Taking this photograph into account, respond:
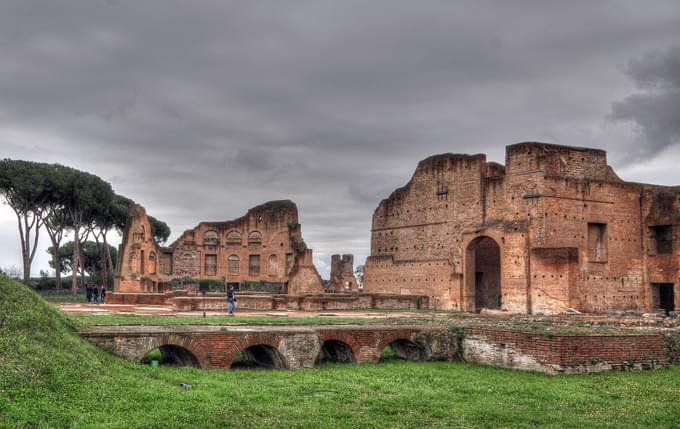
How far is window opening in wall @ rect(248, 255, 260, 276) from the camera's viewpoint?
47.7 metres

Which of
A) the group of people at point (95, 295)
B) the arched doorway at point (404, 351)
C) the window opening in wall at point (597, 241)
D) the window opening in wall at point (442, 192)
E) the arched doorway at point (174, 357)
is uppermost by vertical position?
the window opening in wall at point (442, 192)

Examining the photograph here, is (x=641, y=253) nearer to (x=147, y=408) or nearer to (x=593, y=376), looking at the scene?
(x=593, y=376)

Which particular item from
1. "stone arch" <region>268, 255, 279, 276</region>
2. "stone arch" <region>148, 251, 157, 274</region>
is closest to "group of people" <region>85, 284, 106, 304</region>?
"stone arch" <region>148, 251, 157, 274</region>

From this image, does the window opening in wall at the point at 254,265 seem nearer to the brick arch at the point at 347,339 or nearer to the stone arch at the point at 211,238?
the stone arch at the point at 211,238

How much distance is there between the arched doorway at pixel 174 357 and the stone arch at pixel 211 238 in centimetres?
3240

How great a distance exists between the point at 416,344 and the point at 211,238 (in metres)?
33.5

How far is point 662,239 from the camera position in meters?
31.8

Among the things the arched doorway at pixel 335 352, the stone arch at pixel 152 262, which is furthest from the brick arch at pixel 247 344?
the stone arch at pixel 152 262

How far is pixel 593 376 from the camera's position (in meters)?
13.4

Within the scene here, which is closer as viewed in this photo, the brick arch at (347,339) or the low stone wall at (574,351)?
the low stone wall at (574,351)

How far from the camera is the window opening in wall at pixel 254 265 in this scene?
47719mm

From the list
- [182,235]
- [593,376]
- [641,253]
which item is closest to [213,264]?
[182,235]

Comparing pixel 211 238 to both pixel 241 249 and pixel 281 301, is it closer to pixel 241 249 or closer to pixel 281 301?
pixel 241 249

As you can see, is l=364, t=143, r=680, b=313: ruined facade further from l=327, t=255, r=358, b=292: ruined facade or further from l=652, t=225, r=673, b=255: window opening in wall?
l=327, t=255, r=358, b=292: ruined facade
